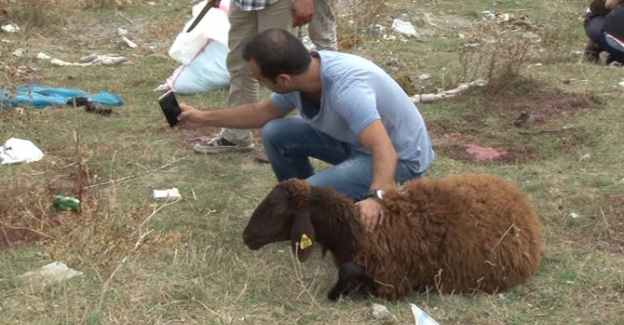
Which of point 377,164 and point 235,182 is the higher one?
point 377,164

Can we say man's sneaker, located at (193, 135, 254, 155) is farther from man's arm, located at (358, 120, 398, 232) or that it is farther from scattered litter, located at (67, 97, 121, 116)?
man's arm, located at (358, 120, 398, 232)

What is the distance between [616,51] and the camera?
832 cm

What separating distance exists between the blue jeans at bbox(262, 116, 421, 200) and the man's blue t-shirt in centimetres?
9

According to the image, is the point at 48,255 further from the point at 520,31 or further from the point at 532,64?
the point at 520,31

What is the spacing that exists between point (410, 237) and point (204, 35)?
3.87 meters

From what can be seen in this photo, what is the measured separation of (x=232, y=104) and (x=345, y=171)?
5.34ft

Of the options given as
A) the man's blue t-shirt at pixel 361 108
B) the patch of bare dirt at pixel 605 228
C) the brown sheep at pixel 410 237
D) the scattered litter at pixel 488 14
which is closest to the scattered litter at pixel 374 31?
the scattered litter at pixel 488 14

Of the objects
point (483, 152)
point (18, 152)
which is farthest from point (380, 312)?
point (18, 152)

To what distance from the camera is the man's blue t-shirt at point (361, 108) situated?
3.94 meters

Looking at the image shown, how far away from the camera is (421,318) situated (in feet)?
11.5

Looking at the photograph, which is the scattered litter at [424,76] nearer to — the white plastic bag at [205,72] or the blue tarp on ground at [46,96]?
the white plastic bag at [205,72]

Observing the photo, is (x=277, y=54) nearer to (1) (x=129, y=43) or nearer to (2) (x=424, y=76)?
(2) (x=424, y=76)

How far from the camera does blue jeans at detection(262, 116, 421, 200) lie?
14.0 ft

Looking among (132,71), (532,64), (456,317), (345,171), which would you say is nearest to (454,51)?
(532,64)
